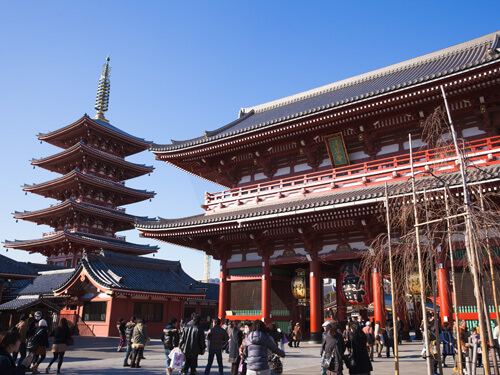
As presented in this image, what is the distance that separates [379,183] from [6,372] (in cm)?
1453

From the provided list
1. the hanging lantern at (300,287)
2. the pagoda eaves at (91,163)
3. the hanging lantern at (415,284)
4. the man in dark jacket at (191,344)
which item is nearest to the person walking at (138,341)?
the man in dark jacket at (191,344)

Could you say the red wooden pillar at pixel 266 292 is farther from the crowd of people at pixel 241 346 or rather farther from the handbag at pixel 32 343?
the handbag at pixel 32 343

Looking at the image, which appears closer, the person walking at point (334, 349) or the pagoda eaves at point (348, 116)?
the person walking at point (334, 349)

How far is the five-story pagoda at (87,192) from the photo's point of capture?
39.3m

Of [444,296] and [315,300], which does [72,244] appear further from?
[444,296]

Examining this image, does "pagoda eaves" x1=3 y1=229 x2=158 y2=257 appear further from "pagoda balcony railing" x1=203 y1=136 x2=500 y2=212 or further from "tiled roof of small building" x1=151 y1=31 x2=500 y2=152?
"pagoda balcony railing" x1=203 y1=136 x2=500 y2=212

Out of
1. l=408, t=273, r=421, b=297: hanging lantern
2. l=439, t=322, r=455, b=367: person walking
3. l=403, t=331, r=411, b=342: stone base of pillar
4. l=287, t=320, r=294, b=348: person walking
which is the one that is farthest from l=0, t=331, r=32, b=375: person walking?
l=403, t=331, r=411, b=342: stone base of pillar

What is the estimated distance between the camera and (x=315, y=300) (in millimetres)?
18344

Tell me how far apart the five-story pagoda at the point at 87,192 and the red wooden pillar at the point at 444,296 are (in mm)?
31180

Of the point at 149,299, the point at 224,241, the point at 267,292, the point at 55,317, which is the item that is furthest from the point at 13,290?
the point at 267,292

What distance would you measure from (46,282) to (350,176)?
2447cm

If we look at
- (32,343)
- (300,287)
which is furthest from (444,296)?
(32,343)

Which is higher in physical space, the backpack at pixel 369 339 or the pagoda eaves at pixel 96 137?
the pagoda eaves at pixel 96 137

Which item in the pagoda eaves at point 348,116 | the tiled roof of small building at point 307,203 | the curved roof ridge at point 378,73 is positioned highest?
the curved roof ridge at point 378,73
